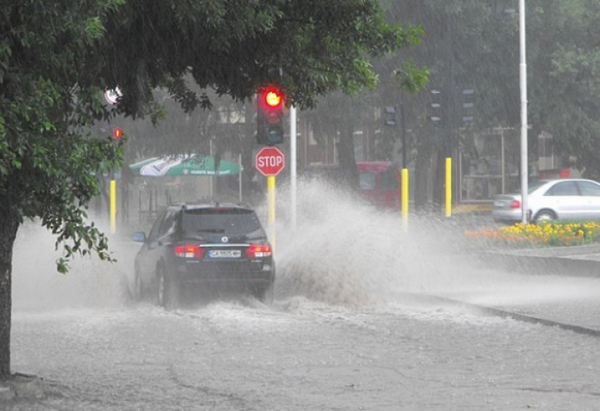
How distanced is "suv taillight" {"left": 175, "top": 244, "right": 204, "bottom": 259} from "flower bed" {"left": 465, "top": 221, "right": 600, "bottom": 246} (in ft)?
42.7

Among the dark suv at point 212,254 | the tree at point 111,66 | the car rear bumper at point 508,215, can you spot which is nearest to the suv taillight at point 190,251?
the dark suv at point 212,254

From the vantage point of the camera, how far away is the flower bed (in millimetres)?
32156

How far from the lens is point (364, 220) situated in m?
25.5

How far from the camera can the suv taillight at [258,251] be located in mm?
20906

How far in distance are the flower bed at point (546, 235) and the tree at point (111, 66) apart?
64.2ft

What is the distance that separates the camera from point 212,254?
20.7 meters

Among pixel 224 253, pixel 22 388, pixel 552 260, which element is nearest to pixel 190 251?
pixel 224 253

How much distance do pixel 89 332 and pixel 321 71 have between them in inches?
239

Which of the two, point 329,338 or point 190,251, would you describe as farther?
point 190,251

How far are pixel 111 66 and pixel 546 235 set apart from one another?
21.8 metres

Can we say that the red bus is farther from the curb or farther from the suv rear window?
the curb

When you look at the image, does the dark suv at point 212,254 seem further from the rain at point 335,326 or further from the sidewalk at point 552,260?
the sidewalk at point 552,260

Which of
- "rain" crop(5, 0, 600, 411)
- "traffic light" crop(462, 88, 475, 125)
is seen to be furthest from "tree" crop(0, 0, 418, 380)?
"traffic light" crop(462, 88, 475, 125)

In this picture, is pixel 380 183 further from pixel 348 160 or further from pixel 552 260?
pixel 552 260
